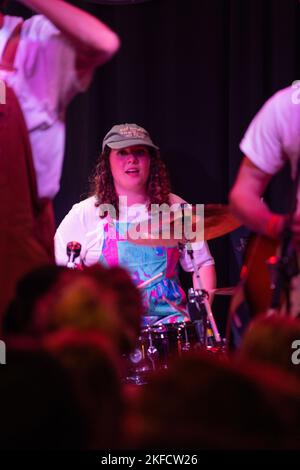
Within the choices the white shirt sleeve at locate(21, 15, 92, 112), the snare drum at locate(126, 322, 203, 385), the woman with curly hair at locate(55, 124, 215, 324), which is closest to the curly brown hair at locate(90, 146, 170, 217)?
the woman with curly hair at locate(55, 124, 215, 324)

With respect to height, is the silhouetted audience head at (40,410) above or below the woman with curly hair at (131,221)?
above

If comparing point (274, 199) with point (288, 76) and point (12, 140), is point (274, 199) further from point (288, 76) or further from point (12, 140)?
point (12, 140)

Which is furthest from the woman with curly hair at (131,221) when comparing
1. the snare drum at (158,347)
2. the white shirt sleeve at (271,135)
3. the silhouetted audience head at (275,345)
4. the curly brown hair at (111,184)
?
the silhouetted audience head at (275,345)

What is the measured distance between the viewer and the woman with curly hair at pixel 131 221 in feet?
10.6

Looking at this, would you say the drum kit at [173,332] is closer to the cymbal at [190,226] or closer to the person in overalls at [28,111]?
the cymbal at [190,226]

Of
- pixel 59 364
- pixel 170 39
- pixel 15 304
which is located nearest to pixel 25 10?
pixel 170 39

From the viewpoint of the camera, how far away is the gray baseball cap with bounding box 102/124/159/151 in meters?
3.21

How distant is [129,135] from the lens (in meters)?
3.21

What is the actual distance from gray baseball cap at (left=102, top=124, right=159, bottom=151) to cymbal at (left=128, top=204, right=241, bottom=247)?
17.9 inches

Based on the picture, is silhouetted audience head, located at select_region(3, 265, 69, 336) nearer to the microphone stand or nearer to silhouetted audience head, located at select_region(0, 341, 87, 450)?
silhouetted audience head, located at select_region(0, 341, 87, 450)

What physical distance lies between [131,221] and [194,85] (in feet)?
2.29

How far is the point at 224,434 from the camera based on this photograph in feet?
2.85

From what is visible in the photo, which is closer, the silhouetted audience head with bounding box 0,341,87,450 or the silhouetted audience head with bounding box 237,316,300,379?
the silhouetted audience head with bounding box 0,341,87,450

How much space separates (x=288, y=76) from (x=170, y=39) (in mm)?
577
